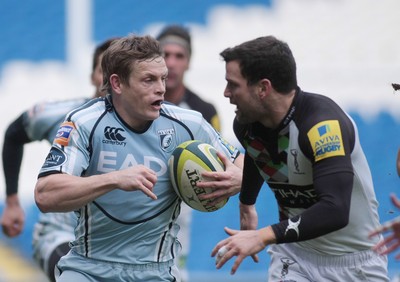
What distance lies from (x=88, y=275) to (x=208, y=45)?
635 cm

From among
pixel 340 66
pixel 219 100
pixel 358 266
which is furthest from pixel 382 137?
pixel 358 266

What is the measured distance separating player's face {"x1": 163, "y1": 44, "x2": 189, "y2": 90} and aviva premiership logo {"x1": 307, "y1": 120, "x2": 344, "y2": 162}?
11.7 ft

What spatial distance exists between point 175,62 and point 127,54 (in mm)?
3231

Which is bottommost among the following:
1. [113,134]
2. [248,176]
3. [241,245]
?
[241,245]

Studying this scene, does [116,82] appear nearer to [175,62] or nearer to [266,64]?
[266,64]

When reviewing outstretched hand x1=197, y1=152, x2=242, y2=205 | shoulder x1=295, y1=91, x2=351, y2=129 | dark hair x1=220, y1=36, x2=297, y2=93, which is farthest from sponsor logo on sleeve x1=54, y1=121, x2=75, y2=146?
shoulder x1=295, y1=91, x2=351, y2=129

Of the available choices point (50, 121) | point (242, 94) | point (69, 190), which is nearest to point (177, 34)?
point (50, 121)

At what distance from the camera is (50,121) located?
23.8 ft

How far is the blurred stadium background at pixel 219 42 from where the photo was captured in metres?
11.4

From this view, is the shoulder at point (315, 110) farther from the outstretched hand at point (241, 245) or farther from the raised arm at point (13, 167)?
the raised arm at point (13, 167)

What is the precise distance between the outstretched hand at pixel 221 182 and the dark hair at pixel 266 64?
53 cm

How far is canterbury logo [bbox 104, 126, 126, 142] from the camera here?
552 centimetres

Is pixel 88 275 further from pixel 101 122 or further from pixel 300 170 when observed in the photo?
pixel 300 170

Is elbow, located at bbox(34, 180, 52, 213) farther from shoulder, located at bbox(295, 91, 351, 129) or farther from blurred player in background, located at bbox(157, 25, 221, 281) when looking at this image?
blurred player in background, located at bbox(157, 25, 221, 281)
